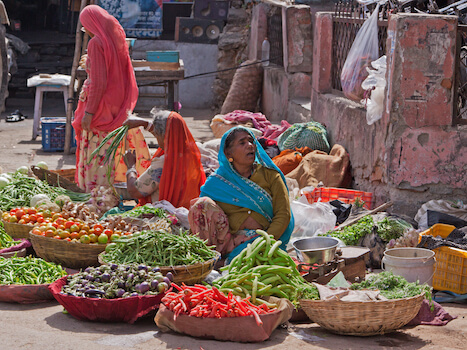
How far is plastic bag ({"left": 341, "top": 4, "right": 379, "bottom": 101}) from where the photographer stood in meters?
7.52

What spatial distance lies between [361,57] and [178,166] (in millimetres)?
2741

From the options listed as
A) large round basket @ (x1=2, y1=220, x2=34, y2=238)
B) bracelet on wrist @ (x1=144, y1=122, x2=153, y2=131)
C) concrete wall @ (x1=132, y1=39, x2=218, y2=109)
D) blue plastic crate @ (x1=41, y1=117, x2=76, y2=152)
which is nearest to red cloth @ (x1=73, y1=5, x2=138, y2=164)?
bracelet on wrist @ (x1=144, y1=122, x2=153, y2=131)

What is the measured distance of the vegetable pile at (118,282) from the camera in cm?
413

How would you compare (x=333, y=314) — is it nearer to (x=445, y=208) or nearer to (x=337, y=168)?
(x=445, y=208)

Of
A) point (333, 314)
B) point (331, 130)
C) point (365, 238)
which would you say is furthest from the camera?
point (331, 130)

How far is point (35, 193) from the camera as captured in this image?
259 inches

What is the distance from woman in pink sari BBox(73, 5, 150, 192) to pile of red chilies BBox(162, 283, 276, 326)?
3.48 m

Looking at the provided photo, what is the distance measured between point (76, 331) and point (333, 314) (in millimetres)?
1463

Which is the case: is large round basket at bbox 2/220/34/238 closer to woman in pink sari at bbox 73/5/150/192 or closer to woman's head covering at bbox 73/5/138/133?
woman in pink sari at bbox 73/5/150/192

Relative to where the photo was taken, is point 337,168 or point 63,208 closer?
point 63,208

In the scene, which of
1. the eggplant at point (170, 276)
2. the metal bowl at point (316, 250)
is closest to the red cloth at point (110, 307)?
the eggplant at point (170, 276)

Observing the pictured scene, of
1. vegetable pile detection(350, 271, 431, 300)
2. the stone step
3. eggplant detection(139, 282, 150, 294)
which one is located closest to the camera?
vegetable pile detection(350, 271, 431, 300)

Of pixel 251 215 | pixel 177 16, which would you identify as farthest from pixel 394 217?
pixel 177 16

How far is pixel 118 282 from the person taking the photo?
4184 mm
